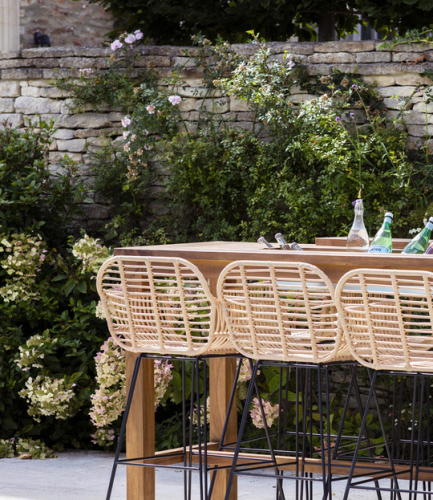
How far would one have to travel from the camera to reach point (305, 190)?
531cm

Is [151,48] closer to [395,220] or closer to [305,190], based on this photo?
[305,190]

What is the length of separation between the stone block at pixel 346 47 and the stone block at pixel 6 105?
91.7 inches

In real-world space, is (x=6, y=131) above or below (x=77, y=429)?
above

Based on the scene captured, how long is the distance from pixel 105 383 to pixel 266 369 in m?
0.94

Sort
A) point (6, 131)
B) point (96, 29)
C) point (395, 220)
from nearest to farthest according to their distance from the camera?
point (395, 220), point (6, 131), point (96, 29)

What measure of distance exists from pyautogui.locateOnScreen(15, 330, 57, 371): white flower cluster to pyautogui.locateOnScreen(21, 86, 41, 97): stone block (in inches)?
81.2

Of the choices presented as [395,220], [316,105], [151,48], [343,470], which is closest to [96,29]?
[151,48]

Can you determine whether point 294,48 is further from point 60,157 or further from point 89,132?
point 60,157

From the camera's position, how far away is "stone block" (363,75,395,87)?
542cm

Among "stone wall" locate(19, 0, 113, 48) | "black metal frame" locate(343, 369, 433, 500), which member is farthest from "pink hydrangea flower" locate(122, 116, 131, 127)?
"stone wall" locate(19, 0, 113, 48)

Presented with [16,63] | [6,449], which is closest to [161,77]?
[16,63]

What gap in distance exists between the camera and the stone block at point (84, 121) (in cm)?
614

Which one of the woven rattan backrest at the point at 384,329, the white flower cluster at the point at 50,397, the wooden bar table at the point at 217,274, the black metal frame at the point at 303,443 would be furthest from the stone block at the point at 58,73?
the woven rattan backrest at the point at 384,329

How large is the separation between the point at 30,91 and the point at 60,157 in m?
0.57
